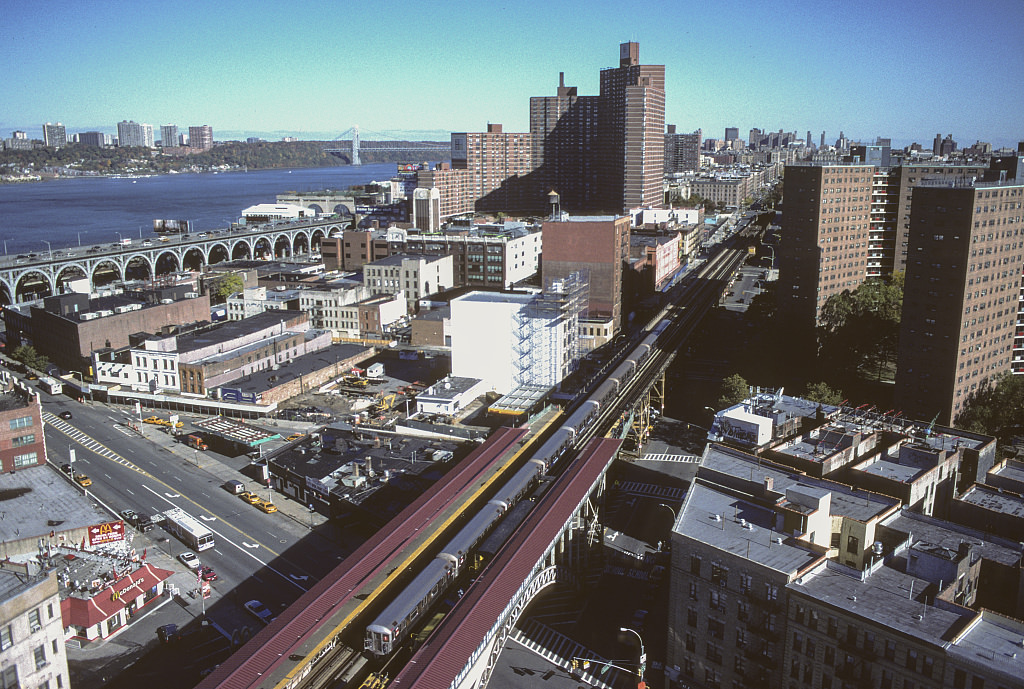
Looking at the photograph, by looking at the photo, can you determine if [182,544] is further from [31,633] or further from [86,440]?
[86,440]

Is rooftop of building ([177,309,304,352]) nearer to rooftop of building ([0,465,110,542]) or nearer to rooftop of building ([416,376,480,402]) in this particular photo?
rooftop of building ([416,376,480,402])

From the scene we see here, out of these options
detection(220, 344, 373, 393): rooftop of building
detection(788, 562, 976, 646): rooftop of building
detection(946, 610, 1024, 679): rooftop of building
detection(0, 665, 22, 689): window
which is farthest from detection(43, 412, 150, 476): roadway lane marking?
detection(946, 610, 1024, 679): rooftop of building

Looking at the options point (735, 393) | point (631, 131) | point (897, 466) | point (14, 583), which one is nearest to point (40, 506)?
point (14, 583)

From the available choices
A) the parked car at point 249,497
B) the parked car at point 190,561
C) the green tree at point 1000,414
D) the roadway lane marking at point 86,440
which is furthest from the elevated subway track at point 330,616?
the green tree at point 1000,414

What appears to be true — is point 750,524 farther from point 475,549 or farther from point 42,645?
point 42,645

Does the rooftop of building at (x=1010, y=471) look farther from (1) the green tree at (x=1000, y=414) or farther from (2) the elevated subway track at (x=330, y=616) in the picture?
(2) the elevated subway track at (x=330, y=616)

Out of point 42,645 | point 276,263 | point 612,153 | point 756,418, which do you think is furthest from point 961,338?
point 612,153
